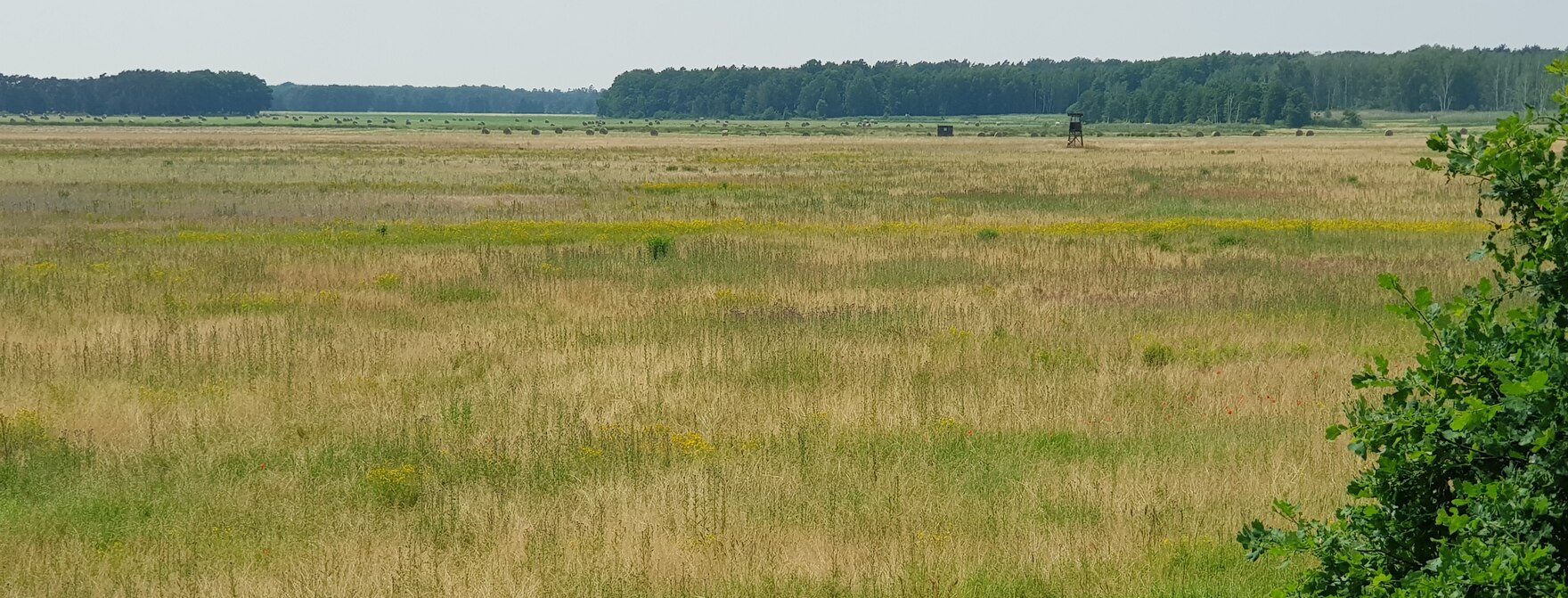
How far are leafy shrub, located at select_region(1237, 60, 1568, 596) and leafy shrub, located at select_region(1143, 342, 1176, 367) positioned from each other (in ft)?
35.7

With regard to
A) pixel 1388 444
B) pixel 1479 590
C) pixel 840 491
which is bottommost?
pixel 840 491

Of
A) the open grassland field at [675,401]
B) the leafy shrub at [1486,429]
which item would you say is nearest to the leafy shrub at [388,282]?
the open grassland field at [675,401]

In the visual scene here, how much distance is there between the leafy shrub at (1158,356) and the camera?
1583 cm

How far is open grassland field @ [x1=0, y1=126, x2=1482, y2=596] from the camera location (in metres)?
8.78

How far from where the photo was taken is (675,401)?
13.5m

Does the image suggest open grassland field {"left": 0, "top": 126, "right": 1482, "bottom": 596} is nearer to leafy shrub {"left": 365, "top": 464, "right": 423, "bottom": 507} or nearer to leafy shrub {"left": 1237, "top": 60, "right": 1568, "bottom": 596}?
leafy shrub {"left": 365, "top": 464, "right": 423, "bottom": 507}

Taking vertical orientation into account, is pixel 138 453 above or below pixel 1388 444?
below

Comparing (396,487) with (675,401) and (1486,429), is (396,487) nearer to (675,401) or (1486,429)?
(675,401)

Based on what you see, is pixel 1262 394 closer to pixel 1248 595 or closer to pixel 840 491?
pixel 840 491

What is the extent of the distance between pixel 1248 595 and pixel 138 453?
8.70m

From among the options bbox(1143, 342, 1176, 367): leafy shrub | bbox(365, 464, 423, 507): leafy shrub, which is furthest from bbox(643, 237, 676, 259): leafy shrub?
bbox(365, 464, 423, 507): leafy shrub

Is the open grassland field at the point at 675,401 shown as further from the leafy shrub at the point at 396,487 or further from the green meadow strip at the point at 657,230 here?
the green meadow strip at the point at 657,230

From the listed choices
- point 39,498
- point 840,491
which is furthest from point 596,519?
point 39,498

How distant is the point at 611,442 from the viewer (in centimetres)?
1188
